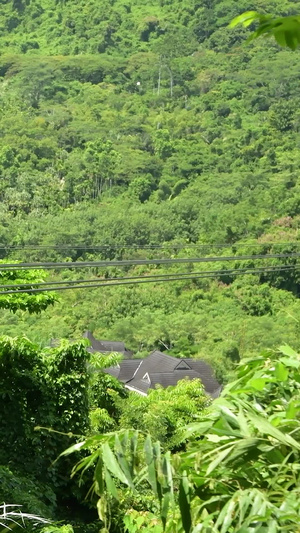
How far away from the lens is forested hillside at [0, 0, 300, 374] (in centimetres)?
3709

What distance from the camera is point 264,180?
52.6 metres

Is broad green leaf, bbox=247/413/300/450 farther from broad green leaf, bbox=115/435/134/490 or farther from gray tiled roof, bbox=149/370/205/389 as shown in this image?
gray tiled roof, bbox=149/370/205/389

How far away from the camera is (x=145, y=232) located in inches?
1873

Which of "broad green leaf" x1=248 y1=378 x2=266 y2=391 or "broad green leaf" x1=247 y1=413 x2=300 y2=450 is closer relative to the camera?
"broad green leaf" x1=247 y1=413 x2=300 y2=450

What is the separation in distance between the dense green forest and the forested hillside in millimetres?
141

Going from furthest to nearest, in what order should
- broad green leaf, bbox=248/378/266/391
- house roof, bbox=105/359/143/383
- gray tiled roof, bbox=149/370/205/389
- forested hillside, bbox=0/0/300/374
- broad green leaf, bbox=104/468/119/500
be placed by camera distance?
forested hillside, bbox=0/0/300/374 < house roof, bbox=105/359/143/383 < gray tiled roof, bbox=149/370/205/389 < broad green leaf, bbox=248/378/266/391 < broad green leaf, bbox=104/468/119/500

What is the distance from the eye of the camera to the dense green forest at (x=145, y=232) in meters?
1.71

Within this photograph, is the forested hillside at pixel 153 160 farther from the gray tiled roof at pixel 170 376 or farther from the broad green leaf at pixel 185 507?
the broad green leaf at pixel 185 507

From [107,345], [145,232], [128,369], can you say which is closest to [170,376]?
[128,369]

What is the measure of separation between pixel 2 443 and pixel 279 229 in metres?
37.9

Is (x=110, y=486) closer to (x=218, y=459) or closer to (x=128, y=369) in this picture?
(x=218, y=459)

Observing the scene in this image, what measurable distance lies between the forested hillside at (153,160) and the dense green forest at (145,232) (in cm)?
14

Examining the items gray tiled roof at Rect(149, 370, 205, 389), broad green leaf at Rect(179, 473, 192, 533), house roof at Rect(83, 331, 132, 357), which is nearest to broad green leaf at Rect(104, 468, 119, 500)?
broad green leaf at Rect(179, 473, 192, 533)

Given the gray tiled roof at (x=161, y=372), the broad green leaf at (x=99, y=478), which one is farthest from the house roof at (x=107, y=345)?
the broad green leaf at (x=99, y=478)
